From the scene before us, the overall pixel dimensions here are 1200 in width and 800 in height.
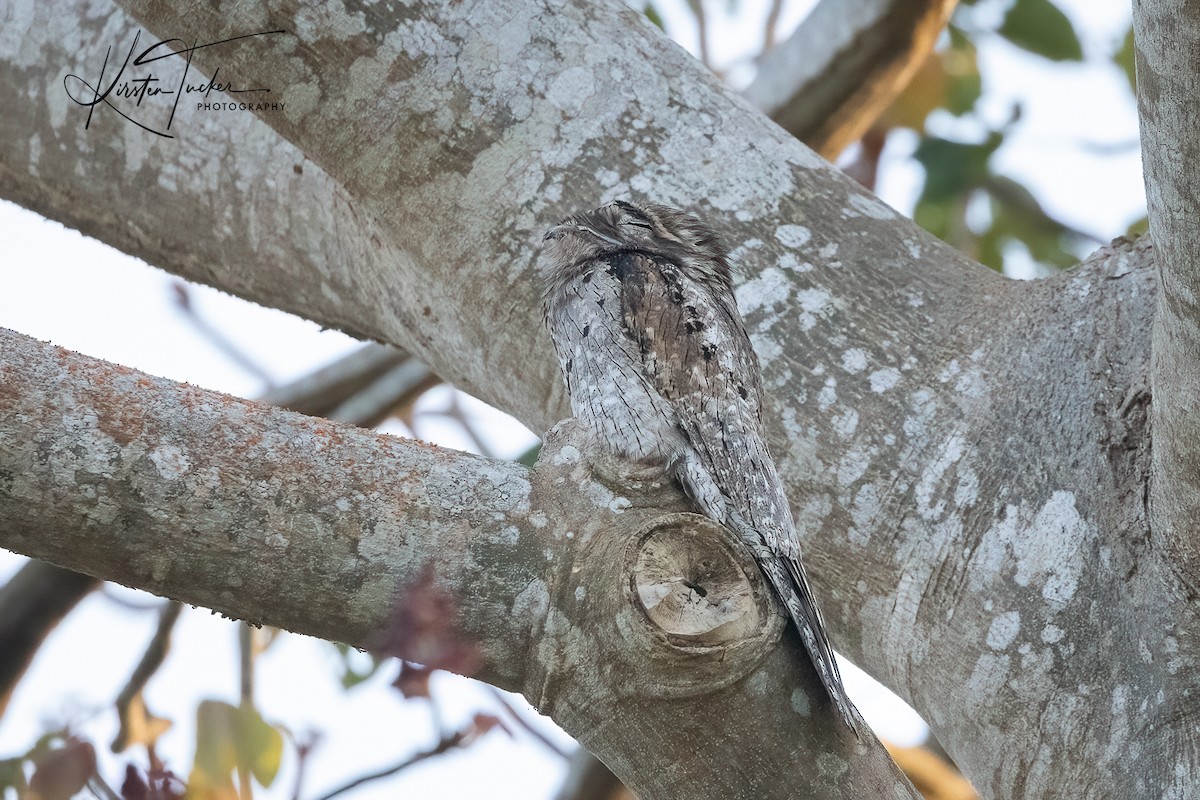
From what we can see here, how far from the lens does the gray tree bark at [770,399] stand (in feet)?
5.48

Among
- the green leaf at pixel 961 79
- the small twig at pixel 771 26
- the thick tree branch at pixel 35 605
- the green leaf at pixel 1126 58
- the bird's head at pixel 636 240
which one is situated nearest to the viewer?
the bird's head at pixel 636 240

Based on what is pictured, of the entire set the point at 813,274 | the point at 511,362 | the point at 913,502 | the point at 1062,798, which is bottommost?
the point at 1062,798

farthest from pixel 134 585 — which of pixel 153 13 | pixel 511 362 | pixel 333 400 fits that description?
pixel 333 400

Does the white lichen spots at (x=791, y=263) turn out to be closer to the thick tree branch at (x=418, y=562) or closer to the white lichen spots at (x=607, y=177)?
the white lichen spots at (x=607, y=177)

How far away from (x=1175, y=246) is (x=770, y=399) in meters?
1.01

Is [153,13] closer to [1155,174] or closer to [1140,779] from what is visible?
[1155,174]

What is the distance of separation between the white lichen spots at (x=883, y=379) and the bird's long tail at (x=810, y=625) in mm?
418

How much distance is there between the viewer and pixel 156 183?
11.1 feet

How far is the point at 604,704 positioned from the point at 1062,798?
2.75 ft

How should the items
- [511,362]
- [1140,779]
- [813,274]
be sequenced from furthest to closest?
[511,362] → [813,274] → [1140,779]

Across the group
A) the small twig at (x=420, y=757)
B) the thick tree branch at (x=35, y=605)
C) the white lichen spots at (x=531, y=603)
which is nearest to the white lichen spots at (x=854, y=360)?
the white lichen spots at (x=531, y=603)

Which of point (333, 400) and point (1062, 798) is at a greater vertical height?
point (333, 400)

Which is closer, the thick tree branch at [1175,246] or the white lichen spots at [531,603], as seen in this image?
the thick tree branch at [1175,246]

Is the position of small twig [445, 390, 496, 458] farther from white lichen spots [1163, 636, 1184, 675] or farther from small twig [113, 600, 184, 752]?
white lichen spots [1163, 636, 1184, 675]
